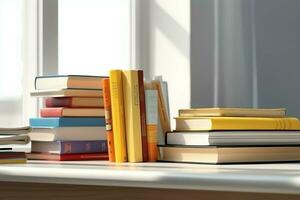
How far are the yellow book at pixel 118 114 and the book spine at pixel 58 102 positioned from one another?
147 mm

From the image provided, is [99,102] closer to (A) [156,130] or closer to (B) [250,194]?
(A) [156,130]

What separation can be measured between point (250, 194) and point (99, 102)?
59cm

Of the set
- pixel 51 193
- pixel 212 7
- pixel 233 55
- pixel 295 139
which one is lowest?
pixel 51 193

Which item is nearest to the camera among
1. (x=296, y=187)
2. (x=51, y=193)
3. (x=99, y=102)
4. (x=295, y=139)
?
(x=296, y=187)

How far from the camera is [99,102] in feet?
6.08

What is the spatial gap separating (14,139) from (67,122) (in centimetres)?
17

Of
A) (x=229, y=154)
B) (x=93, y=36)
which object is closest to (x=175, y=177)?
(x=229, y=154)

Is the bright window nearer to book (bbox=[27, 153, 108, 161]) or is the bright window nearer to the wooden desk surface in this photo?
book (bbox=[27, 153, 108, 161])

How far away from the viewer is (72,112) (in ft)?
5.90

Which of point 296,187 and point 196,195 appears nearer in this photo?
point 296,187

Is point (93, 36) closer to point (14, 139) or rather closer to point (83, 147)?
point (83, 147)

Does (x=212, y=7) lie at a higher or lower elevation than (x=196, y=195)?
higher

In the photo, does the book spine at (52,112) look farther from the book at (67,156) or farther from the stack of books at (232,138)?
the stack of books at (232,138)

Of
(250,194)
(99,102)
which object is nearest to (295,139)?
(250,194)
